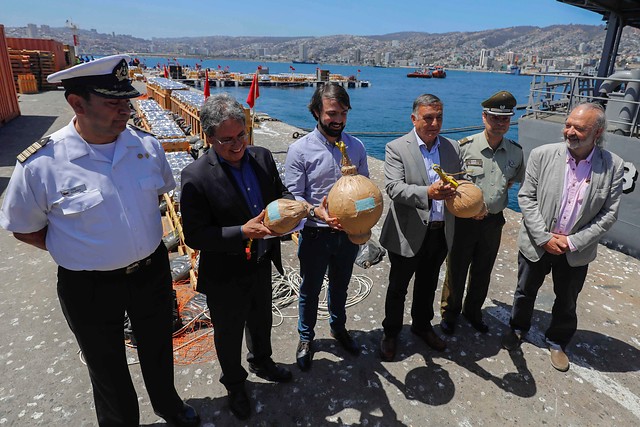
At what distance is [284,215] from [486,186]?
222 cm

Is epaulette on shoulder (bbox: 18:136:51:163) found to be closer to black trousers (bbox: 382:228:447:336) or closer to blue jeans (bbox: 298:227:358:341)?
blue jeans (bbox: 298:227:358:341)

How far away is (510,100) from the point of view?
3.17 m

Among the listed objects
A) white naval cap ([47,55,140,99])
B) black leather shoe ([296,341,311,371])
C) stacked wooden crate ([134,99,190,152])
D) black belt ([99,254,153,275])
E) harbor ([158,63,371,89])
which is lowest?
black leather shoe ([296,341,311,371])

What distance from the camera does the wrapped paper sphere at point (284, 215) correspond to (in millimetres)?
1975

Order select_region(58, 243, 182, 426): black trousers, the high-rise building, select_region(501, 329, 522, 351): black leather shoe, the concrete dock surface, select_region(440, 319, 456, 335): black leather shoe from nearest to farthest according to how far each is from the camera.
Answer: select_region(58, 243, 182, 426): black trousers → the concrete dock surface → select_region(501, 329, 522, 351): black leather shoe → select_region(440, 319, 456, 335): black leather shoe → the high-rise building

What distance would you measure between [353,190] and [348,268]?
1244 mm

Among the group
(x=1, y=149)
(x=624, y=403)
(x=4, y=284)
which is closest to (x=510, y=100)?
(x=624, y=403)

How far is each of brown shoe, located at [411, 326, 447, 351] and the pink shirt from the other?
141 centimetres

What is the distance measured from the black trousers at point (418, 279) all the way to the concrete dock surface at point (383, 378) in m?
0.28

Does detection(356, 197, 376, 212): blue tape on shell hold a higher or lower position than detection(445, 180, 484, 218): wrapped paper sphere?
higher

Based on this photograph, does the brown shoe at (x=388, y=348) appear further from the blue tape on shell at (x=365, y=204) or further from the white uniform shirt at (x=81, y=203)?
the white uniform shirt at (x=81, y=203)

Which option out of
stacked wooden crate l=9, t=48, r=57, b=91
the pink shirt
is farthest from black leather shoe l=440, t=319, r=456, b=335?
stacked wooden crate l=9, t=48, r=57, b=91

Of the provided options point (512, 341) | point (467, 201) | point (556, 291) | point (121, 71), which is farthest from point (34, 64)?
point (556, 291)

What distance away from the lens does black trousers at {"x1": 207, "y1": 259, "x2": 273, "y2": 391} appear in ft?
7.99
